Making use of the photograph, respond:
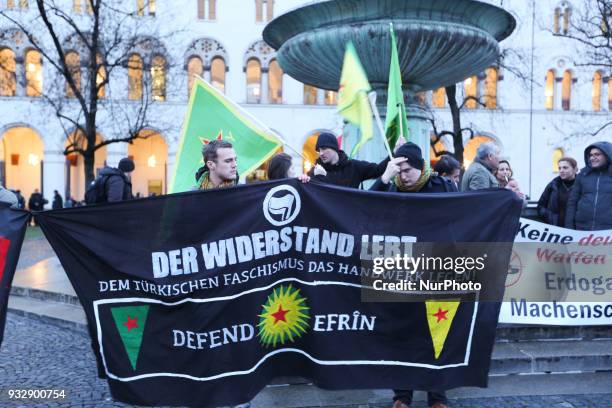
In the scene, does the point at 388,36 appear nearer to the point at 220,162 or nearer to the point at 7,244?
the point at 220,162

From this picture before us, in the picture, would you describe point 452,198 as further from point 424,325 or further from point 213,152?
point 213,152

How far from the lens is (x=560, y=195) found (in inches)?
260

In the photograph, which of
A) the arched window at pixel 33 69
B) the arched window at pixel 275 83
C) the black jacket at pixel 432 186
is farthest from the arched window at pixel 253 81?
the black jacket at pixel 432 186

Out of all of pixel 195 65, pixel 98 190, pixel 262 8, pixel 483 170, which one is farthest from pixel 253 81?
pixel 483 170

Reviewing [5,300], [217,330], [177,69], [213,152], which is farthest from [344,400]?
[177,69]

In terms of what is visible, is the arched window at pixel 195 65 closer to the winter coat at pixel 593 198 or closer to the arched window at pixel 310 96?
the arched window at pixel 310 96

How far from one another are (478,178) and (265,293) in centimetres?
334

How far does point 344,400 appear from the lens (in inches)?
175

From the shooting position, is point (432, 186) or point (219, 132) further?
point (219, 132)

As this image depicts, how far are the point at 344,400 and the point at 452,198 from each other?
1.86 m

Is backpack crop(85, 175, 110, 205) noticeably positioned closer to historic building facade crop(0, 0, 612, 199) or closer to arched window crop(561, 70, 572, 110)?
historic building facade crop(0, 0, 612, 199)

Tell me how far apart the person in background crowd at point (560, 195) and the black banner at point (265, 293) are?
10.1 feet

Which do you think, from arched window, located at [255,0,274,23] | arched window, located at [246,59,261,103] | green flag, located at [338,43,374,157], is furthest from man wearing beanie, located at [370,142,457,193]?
arched window, located at [255,0,274,23]

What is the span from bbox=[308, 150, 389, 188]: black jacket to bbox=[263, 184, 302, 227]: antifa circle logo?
1.64m
